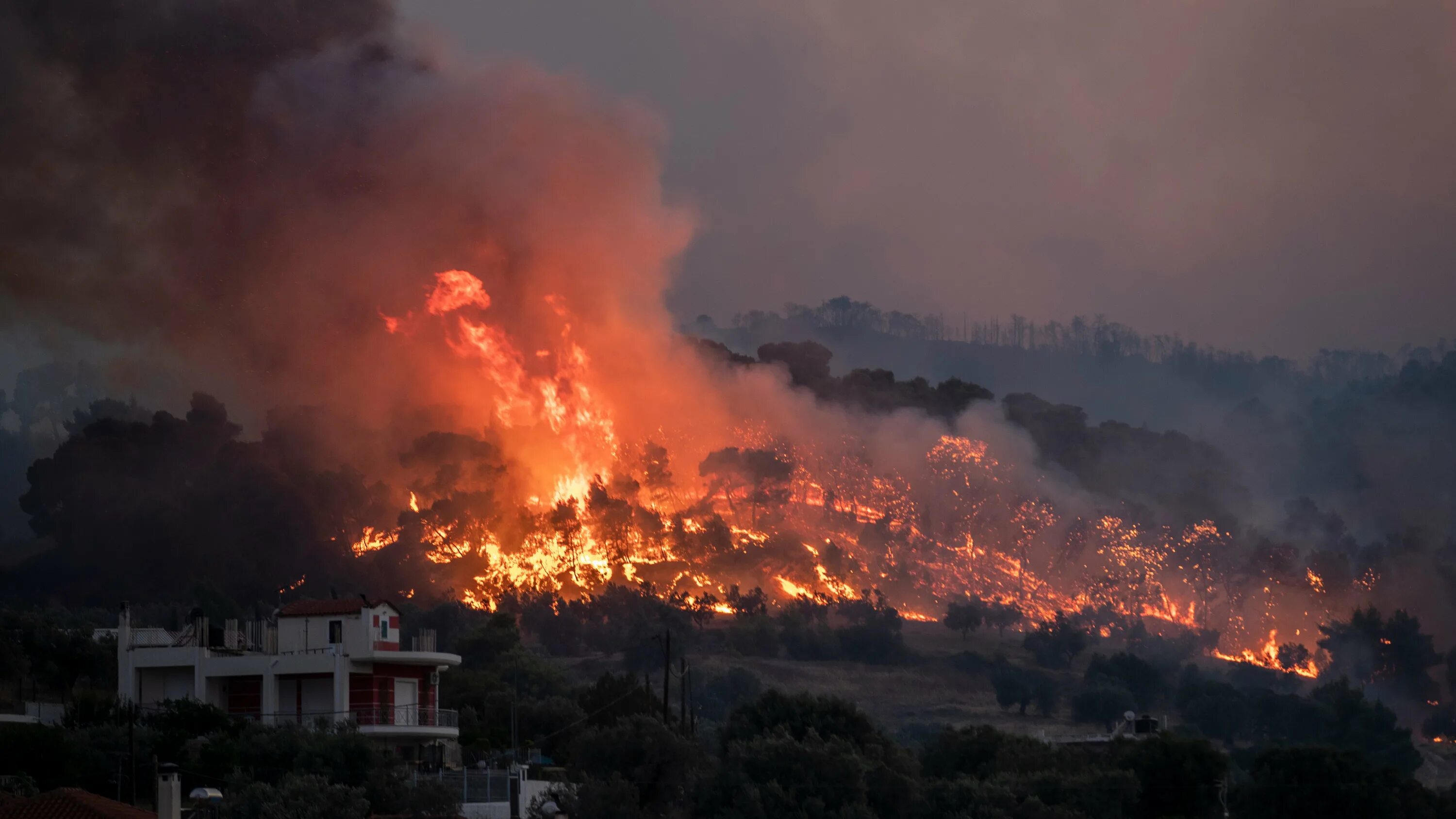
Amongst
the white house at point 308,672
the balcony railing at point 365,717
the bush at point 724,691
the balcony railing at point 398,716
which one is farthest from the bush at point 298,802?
the bush at point 724,691

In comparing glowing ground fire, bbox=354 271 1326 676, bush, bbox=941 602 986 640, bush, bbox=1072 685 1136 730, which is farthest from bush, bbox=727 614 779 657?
bush, bbox=1072 685 1136 730

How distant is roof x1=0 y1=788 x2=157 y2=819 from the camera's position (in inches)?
1855

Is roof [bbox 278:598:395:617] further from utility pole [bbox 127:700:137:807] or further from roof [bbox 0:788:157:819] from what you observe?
roof [bbox 0:788:157:819]

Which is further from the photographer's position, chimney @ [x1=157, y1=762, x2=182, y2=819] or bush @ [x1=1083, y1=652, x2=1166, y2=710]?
bush @ [x1=1083, y1=652, x2=1166, y2=710]

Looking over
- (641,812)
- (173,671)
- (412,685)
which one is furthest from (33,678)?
(641,812)

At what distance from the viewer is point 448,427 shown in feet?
527

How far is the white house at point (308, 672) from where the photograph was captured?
237 ft

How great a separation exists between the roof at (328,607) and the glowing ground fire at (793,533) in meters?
79.0

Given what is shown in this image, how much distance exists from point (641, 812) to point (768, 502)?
10696 centimetres

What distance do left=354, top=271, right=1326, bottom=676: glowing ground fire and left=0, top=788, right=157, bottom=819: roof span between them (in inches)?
4121

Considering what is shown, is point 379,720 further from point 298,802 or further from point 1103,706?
point 1103,706

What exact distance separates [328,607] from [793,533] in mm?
102198

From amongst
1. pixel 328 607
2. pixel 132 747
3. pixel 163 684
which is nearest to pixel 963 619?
pixel 328 607

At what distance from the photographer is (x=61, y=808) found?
156ft
